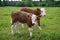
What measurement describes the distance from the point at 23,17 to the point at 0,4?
2422 centimetres

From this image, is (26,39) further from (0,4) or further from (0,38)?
(0,4)

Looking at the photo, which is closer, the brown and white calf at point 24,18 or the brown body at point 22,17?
the brown and white calf at point 24,18

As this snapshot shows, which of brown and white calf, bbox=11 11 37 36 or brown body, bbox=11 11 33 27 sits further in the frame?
brown body, bbox=11 11 33 27

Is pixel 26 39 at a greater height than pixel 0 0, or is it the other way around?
pixel 26 39

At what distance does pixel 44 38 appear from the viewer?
10.3 metres

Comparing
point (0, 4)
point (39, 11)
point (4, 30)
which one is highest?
point (39, 11)

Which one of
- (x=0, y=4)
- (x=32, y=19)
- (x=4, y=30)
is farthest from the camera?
(x=0, y=4)

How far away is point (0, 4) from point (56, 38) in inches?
Answer: 969

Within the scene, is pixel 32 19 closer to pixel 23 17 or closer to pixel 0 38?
pixel 23 17

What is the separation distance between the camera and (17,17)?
34.7 ft

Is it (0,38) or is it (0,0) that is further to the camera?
(0,0)

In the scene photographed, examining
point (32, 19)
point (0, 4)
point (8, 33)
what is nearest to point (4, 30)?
point (8, 33)

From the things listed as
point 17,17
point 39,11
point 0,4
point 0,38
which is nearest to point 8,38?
point 0,38

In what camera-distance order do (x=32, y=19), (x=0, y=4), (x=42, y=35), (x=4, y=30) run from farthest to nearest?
(x=0, y=4), (x=4, y=30), (x=42, y=35), (x=32, y=19)
